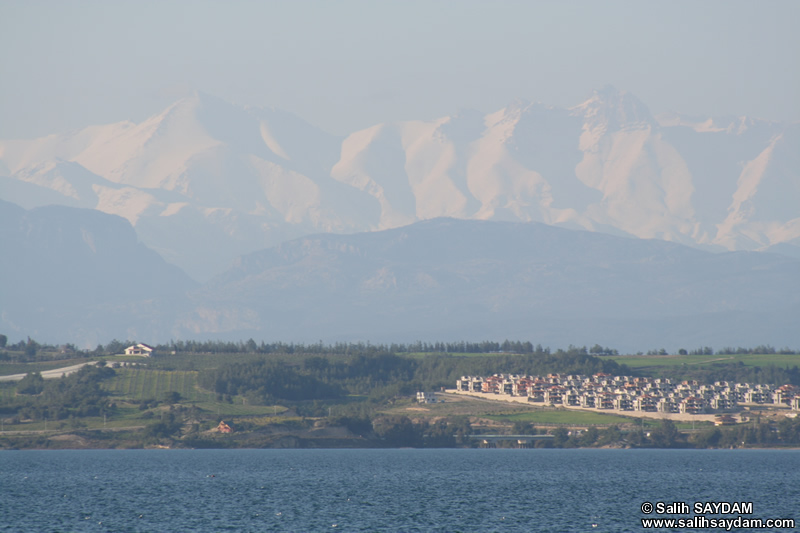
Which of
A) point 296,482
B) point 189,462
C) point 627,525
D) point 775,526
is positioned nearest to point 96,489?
point 296,482

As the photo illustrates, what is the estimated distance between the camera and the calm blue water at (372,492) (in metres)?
114

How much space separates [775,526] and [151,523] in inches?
2101

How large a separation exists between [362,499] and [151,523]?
27.0m

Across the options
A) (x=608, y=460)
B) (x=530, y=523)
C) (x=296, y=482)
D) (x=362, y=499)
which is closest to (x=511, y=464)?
(x=608, y=460)

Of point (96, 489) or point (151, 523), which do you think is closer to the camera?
point (151, 523)

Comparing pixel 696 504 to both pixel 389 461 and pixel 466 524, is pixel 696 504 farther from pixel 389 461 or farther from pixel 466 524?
pixel 389 461

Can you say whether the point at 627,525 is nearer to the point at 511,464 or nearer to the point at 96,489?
the point at 96,489

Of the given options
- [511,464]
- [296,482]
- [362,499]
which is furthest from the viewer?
[511,464]

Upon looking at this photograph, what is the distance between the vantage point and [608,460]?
199125mm

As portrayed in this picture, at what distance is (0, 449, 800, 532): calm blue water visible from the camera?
113875mm

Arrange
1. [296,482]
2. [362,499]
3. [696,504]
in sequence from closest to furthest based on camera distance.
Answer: [696,504] → [362,499] → [296,482]

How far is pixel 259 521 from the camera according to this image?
11456 cm

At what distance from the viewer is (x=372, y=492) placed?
141250 millimetres

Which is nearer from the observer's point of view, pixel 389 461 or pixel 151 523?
pixel 151 523
